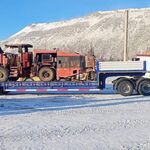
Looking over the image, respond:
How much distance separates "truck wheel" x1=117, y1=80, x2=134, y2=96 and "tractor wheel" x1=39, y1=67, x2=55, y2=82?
11.7ft

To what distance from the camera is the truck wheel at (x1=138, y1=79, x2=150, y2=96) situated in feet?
69.7

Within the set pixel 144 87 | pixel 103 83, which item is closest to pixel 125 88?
pixel 144 87

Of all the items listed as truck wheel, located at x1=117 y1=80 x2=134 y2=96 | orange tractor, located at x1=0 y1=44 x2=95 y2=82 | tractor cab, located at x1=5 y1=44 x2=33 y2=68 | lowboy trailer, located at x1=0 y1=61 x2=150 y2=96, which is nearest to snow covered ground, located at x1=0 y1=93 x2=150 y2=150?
truck wheel, located at x1=117 y1=80 x2=134 y2=96

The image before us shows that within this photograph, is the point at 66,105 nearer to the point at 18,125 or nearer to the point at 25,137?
the point at 18,125

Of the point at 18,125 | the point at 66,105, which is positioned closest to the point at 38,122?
the point at 18,125

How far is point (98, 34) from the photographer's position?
11425 centimetres

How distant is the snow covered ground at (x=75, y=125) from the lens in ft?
32.2

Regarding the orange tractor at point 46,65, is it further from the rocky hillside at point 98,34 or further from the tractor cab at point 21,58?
the rocky hillside at point 98,34

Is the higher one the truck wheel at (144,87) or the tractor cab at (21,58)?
the tractor cab at (21,58)

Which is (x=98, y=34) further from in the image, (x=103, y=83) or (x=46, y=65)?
(x=103, y=83)

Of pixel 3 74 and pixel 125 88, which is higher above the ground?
pixel 3 74

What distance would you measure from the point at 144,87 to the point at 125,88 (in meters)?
0.94

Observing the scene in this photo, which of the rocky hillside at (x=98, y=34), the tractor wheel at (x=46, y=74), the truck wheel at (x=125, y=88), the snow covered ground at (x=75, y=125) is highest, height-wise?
the rocky hillside at (x=98, y=34)

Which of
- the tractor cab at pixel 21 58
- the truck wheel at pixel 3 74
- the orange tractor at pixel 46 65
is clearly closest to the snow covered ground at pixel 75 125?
the orange tractor at pixel 46 65
